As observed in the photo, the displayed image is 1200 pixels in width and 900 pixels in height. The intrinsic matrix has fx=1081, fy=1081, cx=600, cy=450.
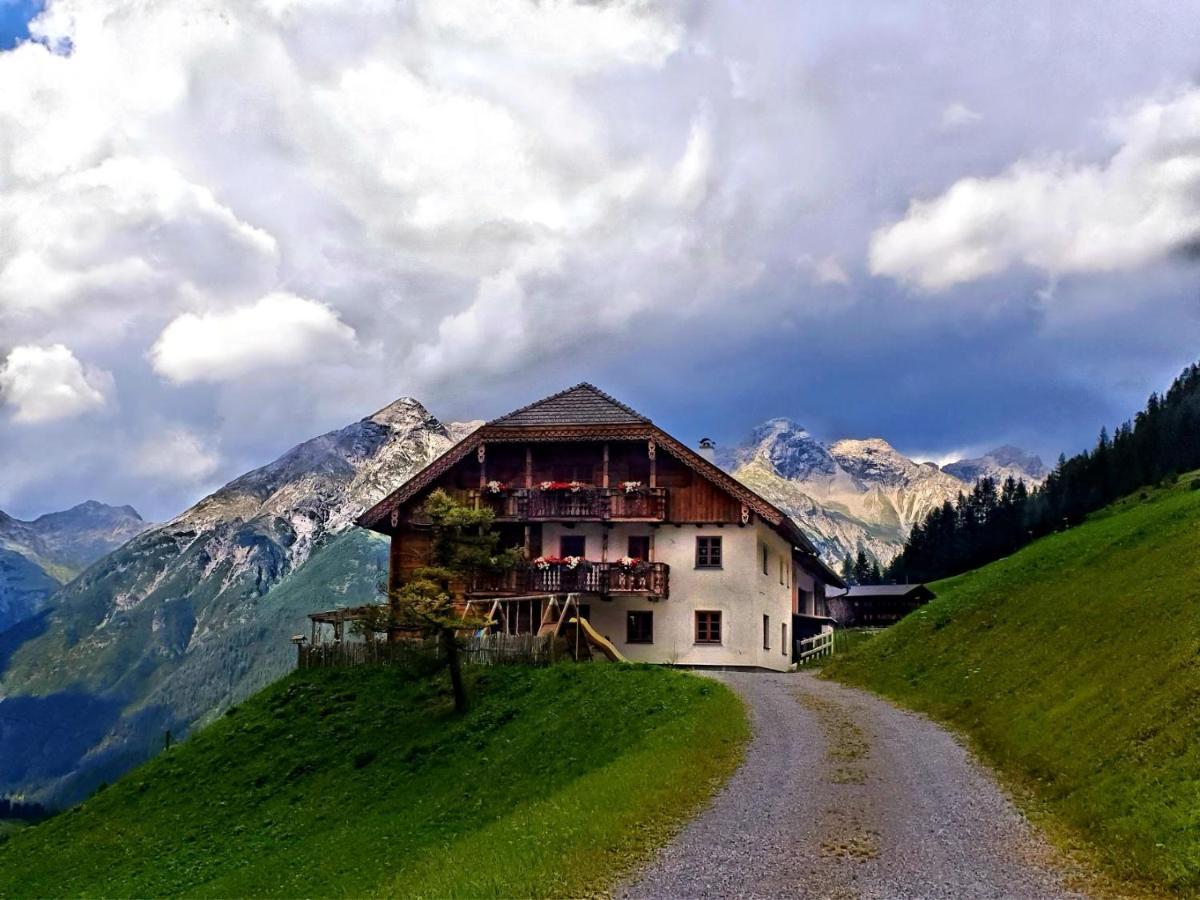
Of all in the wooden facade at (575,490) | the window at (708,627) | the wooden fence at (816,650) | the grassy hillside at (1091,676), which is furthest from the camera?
the wooden fence at (816,650)

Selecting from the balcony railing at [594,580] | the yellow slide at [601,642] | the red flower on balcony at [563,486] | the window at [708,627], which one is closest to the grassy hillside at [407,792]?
the yellow slide at [601,642]

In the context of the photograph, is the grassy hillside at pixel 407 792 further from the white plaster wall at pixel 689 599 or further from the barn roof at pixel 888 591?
the barn roof at pixel 888 591

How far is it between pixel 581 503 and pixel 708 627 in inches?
317

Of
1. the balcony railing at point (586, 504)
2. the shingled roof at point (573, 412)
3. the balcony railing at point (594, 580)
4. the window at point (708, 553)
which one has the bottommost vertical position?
the balcony railing at point (594, 580)

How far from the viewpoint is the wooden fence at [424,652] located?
40.8 meters

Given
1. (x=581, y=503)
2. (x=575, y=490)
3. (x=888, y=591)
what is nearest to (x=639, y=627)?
(x=581, y=503)

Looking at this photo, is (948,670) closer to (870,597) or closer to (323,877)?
(323,877)

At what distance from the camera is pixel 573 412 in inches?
2055

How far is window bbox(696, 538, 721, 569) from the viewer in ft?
161

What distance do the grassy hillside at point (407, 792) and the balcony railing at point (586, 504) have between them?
10594 millimetres

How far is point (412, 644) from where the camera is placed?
144 feet

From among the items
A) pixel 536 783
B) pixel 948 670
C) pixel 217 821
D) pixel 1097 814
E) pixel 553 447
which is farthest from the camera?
pixel 553 447

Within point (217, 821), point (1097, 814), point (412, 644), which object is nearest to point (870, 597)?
point (412, 644)

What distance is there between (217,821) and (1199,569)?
2980 cm
